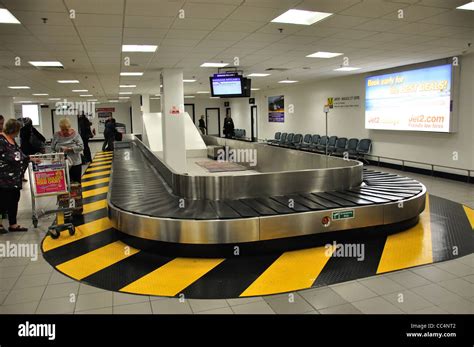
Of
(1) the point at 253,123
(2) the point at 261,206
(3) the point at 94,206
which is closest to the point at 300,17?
(2) the point at 261,206

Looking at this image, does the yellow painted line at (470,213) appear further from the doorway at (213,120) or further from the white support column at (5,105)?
the doorway at (213,120)

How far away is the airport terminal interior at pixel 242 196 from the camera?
3867 millimetres

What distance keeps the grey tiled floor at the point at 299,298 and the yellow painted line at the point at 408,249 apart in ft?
0.57

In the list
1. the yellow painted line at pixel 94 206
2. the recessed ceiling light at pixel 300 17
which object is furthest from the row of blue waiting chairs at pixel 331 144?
the yellow painted line at pixel 94 206

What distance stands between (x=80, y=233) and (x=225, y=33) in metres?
4.13

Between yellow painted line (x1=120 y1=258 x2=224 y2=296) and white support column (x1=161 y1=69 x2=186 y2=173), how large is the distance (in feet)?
22.5

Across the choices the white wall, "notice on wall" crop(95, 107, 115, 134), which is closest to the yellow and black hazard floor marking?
the white wall

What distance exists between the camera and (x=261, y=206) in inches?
207

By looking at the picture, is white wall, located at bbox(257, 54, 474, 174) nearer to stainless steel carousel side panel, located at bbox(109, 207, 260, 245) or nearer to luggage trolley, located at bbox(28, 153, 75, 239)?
stainless steel carousel side panel, located at bbox(109, 207, 260, 245)

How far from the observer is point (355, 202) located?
5.38 m

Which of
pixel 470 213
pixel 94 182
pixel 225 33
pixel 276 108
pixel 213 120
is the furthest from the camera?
pixel 213 120

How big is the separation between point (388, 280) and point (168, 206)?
2.97 m

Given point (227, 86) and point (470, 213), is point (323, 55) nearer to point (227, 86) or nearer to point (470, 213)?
point (227, 86)
